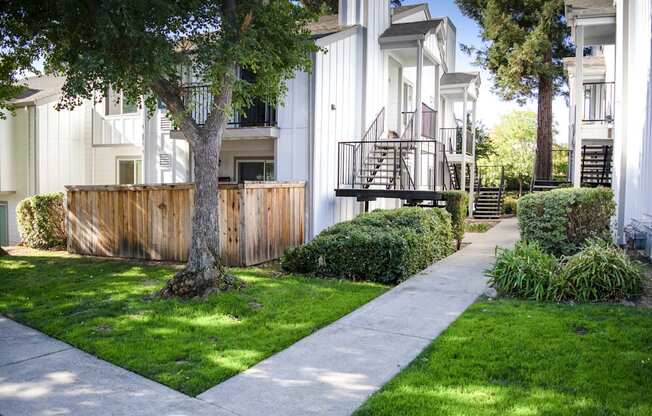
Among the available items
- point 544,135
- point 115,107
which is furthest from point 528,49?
point 115,107

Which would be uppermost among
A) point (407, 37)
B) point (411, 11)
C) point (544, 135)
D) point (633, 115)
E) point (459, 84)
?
point (411, 11)

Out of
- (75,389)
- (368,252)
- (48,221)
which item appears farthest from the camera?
(48,221)

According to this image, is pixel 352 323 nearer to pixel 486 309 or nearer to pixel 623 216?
pixel 486 309

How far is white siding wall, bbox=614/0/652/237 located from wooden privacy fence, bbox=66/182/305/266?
24.4 ft

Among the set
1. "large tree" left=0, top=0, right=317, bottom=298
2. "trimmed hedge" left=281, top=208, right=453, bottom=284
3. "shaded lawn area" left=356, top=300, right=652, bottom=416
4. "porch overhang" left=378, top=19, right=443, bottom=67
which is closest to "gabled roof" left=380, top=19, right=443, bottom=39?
"porch overhang" left=378, top=19, right=443, bottom=67

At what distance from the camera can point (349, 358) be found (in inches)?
211

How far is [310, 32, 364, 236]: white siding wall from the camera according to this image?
43.4ft

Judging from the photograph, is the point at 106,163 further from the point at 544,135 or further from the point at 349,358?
the point at 544,135

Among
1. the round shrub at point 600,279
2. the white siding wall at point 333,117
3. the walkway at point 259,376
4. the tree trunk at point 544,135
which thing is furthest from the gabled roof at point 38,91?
the tree trunk at point 544,135

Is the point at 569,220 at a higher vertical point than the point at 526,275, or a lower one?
higher

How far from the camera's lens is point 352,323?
21.7 feet

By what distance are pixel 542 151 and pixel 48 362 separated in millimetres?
22563

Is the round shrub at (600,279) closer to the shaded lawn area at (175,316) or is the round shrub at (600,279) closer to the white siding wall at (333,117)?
the shaded lawn area at (175,316)

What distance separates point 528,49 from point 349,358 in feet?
66.4
